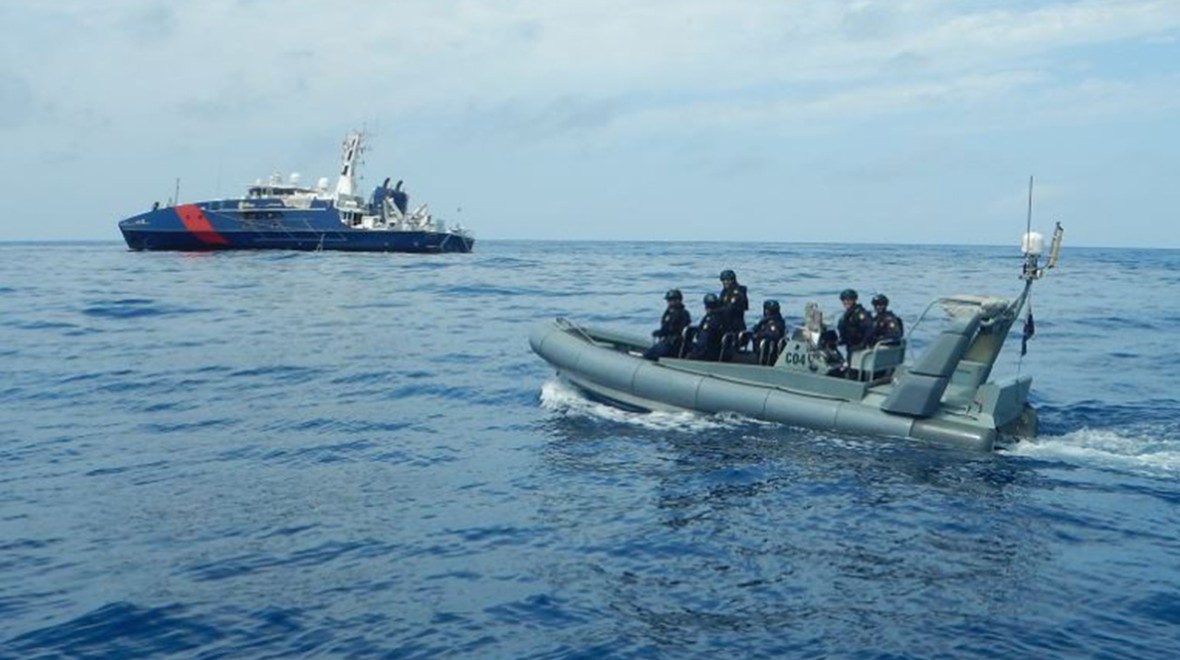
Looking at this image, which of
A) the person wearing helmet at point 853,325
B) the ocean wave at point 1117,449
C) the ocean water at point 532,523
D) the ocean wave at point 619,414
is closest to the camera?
the ocean water at point 532,523

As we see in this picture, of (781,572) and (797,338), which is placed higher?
(797,338)

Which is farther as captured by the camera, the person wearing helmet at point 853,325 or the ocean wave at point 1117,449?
the person wearing helmet at point 853,325

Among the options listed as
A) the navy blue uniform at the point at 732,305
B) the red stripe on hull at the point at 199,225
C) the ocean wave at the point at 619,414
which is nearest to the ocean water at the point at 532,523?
the ocean wave at the point at 619,414

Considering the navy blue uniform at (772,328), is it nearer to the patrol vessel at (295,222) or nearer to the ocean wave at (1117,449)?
the ocean wave at (1117,449)

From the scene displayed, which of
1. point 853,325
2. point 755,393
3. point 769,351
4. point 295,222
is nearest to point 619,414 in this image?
point 755,393

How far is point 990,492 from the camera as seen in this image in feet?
38.2

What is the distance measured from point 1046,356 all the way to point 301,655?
20572mm

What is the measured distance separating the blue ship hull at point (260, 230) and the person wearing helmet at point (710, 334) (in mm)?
49363

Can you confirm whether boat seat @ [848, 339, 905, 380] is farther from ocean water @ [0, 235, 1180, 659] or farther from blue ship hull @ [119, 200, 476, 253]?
blue ship hull @ [119, 200, 476, 253]

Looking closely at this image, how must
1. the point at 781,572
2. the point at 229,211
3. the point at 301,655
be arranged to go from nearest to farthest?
the point at 301,655, the point at 781,572, the point at 229,211

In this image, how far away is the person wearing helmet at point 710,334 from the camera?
52.5ft

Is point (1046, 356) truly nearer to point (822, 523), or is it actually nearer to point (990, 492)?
point (990, 492)

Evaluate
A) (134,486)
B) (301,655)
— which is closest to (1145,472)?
(301,655)

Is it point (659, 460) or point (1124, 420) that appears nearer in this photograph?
point (659, 460)
